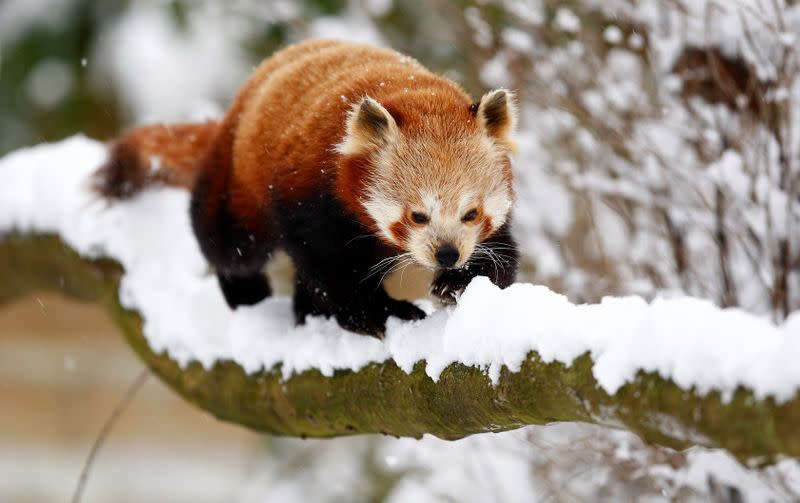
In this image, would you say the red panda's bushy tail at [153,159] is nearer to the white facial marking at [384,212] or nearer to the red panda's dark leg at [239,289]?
the red panda's dark leg at [239,289]

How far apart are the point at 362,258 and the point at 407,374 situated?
2.48 ft

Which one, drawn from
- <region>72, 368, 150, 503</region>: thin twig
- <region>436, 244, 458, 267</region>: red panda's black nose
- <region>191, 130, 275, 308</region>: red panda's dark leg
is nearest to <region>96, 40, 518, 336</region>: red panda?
<region>436, 244, 458, 267</region>: red panda's black nose

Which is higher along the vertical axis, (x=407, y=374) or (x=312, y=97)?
(x=312, y=97)

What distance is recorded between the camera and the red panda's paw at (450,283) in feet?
12.2

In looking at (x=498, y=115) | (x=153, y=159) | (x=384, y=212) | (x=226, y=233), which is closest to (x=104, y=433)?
(x=226, y=233)

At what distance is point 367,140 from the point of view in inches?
142

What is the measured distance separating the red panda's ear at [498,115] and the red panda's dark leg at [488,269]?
1.14 feet

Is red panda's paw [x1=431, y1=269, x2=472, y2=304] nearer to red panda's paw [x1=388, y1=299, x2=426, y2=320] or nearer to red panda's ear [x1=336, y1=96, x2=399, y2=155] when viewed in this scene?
red panda's paw [x1=388, y1=299, x2=426, y2=320]

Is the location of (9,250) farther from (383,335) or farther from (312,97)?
(383,335)

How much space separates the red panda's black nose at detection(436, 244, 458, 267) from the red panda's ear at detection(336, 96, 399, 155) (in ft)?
1.57

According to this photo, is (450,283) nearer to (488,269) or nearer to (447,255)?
(488,269)

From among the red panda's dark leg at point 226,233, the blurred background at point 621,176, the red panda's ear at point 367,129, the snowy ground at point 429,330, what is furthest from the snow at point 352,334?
the blurred background at point 621,176

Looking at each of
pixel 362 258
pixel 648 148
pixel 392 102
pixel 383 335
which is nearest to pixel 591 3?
pixel 648 148

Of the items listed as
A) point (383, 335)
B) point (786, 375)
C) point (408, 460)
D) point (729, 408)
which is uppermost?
point (786, 375)
